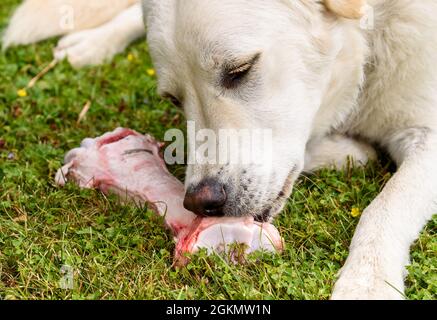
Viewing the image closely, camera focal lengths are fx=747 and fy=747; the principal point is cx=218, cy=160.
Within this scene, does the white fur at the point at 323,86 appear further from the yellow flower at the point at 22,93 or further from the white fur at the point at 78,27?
the white fur at the point at 78,27

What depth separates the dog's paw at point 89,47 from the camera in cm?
512

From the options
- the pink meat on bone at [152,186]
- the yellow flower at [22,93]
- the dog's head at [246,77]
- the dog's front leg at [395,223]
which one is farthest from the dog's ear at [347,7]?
the yellow flower at [22,93]

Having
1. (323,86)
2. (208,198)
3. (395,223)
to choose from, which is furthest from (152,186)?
(395,223)

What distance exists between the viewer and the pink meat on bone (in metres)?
2.91

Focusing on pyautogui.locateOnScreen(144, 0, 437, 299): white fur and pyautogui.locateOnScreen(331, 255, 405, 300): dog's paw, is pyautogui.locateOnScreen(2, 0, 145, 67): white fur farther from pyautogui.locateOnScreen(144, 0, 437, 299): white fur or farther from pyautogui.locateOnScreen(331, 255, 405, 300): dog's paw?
pyautogui.locateOnScreen(331, 255, 405, 300): dog's paw

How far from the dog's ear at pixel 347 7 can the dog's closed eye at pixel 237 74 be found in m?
0.41

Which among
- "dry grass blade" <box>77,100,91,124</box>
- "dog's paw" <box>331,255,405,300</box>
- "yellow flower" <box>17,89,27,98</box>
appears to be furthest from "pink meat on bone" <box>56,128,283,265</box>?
"yellow flower" <box>17,89,27,98</box>

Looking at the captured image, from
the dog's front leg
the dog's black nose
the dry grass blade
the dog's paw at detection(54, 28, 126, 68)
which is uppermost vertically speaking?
the dog's black nose

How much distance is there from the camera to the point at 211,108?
120 inches

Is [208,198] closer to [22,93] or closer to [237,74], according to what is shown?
[237,74]

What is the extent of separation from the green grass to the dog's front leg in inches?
2.5

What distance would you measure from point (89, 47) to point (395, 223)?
292cm

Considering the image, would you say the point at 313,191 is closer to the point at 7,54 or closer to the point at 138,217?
the point at 138,217
